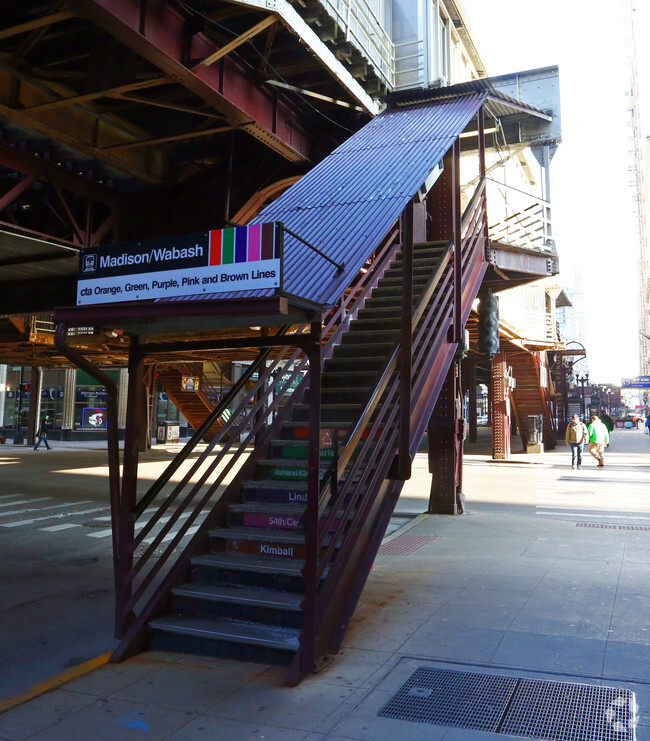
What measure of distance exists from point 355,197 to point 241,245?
2.57m

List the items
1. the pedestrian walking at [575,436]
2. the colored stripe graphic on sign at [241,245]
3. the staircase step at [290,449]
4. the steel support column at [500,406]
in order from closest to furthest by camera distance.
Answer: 1. the colored stripe graphic on sign at [241,245]
2. the staircase step at [290,449]
3. the pedestrian walking at [575,436]
4. the steel support column at [500,406]

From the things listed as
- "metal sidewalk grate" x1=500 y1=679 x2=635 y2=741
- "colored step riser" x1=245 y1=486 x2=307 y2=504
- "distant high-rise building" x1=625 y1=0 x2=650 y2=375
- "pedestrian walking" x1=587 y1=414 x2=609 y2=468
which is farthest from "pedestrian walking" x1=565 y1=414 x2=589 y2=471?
"distant high-rise building" x1=625 y1=0 x2=650 y2=375

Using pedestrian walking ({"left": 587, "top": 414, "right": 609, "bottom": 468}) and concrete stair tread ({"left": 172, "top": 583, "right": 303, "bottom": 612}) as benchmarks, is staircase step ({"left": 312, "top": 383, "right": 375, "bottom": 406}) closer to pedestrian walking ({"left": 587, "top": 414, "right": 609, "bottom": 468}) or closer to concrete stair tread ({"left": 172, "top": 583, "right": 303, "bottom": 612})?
concrete stair tread ({"left": 172, "top": 583, "right": 303, "bottom": 612})

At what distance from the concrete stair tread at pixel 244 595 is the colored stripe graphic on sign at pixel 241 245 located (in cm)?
263

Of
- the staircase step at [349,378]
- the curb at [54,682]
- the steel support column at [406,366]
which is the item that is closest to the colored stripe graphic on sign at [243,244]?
the steel support column at [406,366]

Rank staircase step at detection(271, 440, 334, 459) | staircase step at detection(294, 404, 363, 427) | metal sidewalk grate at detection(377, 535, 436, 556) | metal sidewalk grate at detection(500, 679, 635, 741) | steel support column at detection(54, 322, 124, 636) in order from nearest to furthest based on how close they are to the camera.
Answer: metal sidewalk grate at detection(500, 679, 635, 741), steel support column at detection(54, 322, 124, 636), staircase step at detection(271, 440, 334, 459), staircase step at detection(294, 404, 363, 427), metal sidewalk grate at detection(377, 535, 436, 556)

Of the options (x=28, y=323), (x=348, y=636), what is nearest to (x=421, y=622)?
(x=348, y=636)

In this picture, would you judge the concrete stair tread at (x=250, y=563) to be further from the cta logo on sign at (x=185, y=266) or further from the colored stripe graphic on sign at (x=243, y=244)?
the colored stripe graphic on sign at (x=243, y=244)

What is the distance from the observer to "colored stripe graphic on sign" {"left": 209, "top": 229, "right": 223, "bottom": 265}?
4457 mm

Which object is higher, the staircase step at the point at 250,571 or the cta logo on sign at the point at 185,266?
the cta logo on sign at the point at 185,266

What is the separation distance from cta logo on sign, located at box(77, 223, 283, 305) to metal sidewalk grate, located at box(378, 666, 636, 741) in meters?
2.82

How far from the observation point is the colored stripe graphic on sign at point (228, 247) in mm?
4395

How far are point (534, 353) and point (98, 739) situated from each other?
2995 cm

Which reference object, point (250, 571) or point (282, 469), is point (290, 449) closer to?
point (282, 469)
